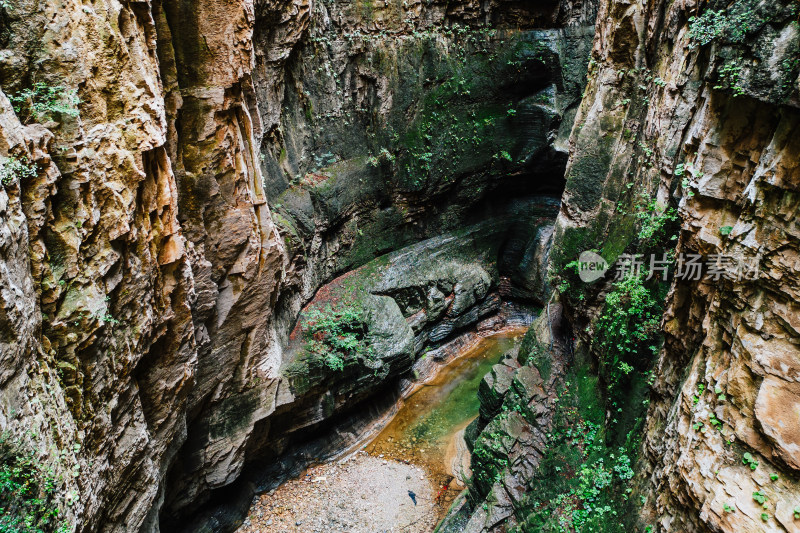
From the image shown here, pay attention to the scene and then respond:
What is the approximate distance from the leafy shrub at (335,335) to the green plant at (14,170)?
687 cm

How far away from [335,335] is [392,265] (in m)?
3.70

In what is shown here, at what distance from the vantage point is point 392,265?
1375 centimetres

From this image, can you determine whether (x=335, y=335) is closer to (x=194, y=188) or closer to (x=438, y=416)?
(x=438, y=416)

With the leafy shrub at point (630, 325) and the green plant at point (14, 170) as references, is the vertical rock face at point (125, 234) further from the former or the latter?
the leafy shrub at point (630, 325)

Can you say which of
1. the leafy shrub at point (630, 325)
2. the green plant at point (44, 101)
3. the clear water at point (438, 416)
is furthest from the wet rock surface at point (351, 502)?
the green plant at point (44, 101)

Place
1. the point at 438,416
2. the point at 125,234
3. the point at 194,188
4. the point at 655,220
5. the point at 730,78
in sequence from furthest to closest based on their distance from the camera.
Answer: the point at 438,416 → the point at 194,188 → the point at 655,220 → the point at 125,234 → the point at 730,78

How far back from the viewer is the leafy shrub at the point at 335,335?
10265 mm

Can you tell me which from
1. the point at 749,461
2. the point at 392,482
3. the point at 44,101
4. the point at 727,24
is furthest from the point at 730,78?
the point at 392,482

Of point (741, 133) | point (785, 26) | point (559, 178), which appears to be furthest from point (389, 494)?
point (559, 178)

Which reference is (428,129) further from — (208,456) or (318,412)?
(208,456)

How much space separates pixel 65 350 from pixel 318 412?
22.2ft

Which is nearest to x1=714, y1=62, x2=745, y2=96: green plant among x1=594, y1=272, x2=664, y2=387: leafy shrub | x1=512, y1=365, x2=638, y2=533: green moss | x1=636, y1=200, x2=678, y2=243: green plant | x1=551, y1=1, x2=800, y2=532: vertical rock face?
x1=551, y1=1, x2=800, y2=532: vertical rock face

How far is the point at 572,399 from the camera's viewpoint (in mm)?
8633

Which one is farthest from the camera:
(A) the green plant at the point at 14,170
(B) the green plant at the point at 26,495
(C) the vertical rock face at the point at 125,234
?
(C) the vertical rock face at the point at 125,234
